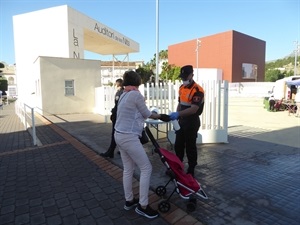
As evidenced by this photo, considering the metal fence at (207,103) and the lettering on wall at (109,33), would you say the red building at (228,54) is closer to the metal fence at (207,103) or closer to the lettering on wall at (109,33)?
the lettering on wall at (109,33)

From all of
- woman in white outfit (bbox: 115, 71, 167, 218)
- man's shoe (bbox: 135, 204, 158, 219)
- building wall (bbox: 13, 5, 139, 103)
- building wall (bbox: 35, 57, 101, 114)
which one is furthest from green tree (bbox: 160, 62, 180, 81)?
man's shoe (bbox: 135, 204, 158, 219)

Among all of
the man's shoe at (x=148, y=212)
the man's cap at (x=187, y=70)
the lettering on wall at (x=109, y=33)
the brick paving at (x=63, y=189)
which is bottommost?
the brick paving at (x=63, y=189)

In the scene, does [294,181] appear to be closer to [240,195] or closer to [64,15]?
[240,195]

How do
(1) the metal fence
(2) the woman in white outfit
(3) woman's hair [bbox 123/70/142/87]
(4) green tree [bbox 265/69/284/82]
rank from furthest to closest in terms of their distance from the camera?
1. (4) green tree [bbox 265/69/284/82]
2. (1) the metal fence
3. (3) woman's hair [bbox 123/70/142/87]
4. (2) the woman in white outfit

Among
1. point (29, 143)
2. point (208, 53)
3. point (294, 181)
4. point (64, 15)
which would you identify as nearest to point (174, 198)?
point (294, 181)

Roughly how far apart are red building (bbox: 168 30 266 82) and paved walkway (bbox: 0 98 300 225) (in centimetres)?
4695

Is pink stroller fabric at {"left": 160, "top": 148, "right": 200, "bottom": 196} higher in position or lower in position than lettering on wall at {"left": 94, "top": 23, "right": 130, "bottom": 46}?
lower

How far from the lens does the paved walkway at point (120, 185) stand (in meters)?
3.11

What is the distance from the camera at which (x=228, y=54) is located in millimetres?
51750

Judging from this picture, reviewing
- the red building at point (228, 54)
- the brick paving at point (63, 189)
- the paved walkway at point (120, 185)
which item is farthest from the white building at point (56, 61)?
the red building at point (228, 54)

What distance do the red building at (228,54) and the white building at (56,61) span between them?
115 feet

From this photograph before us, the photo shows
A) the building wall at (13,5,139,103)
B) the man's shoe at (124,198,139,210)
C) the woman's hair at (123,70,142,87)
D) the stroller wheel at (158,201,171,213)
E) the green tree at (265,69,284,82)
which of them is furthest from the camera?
the green tree at (265,69,284,82)

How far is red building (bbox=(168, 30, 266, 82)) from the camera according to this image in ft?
171

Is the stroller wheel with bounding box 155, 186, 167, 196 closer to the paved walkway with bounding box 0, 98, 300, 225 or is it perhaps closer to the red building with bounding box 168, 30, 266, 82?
the paved walkway with bounding box 0, 98, 300, 225
